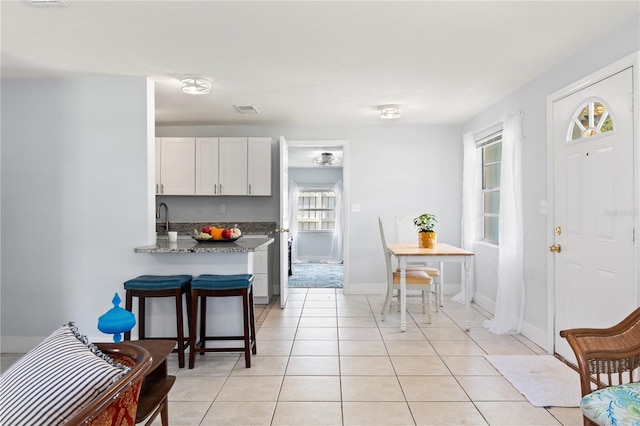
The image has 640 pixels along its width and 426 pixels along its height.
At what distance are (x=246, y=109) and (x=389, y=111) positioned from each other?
65.7 inches

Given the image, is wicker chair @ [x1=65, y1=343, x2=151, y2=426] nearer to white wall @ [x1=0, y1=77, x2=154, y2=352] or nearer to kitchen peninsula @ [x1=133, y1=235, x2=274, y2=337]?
kitchen peninsula @ [x1=133, y1=235, x2=274, y2=337]

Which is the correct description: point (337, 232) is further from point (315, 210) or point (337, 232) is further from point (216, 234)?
point (216, 234)


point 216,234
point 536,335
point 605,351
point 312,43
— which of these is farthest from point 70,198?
point 536,335

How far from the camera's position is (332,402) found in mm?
2545

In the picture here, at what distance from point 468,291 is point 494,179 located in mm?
1581

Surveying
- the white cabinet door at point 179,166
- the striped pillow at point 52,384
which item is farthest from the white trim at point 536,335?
the white cabinet door at point 179,166

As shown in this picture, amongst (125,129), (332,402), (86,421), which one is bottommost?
(332,402)

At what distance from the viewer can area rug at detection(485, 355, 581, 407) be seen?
101 inches

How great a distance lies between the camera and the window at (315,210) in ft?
32.9

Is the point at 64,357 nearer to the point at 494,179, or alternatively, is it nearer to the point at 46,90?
the point at 46,90

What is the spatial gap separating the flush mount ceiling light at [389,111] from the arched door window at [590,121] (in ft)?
6.18

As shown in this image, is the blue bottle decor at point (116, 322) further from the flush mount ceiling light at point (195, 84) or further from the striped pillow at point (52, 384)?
the flush mount ceiling light at point (195, 84)

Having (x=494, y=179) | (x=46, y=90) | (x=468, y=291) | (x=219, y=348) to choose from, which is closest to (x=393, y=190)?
(x=494, y=179)

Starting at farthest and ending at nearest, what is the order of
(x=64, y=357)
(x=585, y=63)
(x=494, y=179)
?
(x=494, y=179) < (x=585, y=63) < (x=64, y=357)
